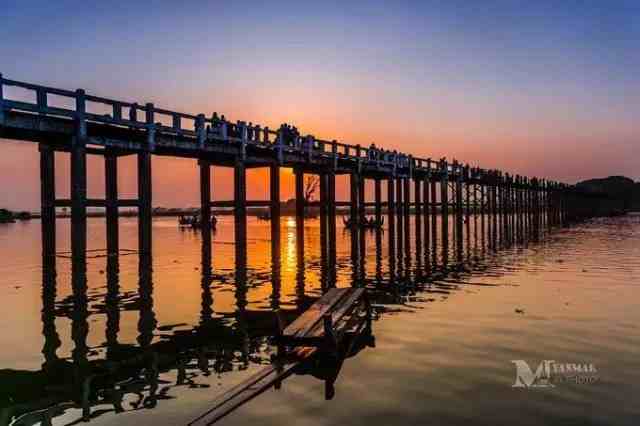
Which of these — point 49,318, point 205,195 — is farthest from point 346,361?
point 205,195

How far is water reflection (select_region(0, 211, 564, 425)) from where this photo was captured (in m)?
6.96

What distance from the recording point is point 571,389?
281 inches

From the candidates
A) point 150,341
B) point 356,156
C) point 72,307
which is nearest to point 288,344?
point 150,341

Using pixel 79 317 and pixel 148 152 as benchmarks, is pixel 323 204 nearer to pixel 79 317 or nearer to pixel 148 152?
pixel 148 152

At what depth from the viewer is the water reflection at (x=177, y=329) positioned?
22.8 ft

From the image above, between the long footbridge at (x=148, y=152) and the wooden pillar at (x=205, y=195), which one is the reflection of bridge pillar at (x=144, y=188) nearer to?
the long footbridge at (x=148, y=152)

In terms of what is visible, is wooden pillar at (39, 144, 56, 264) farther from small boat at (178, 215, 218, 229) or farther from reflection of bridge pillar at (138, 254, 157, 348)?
small boat at (178, 215, 218, 229)

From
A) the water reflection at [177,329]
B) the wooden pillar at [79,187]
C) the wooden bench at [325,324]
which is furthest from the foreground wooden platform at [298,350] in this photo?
the wooden pillar at [79,187]

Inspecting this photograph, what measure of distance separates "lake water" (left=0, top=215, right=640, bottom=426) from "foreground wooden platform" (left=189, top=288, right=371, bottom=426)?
0.18 metres

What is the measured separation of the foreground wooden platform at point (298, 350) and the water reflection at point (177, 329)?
0.57 feet

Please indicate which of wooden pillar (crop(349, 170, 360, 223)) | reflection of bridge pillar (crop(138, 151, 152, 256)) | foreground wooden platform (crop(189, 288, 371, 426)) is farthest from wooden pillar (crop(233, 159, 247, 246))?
foreground wooden platform (crop(189, 288, 371, 426))

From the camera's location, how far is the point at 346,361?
8352 mm

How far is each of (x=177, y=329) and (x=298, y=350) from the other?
357cm

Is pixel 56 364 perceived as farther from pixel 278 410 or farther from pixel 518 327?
pixel 518 327
